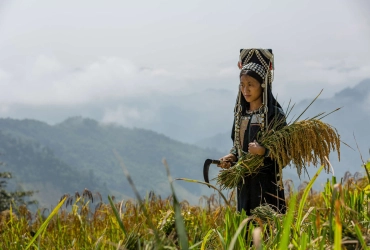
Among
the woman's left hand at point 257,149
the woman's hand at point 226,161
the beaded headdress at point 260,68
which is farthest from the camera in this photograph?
the beaded headdress at point 260,68

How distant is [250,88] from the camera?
4500mm

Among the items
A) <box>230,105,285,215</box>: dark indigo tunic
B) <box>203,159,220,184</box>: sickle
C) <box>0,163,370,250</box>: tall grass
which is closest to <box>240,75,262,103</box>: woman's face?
<box>230,105,285,215</box>: dark indigo tunic

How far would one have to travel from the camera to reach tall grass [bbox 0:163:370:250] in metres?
2.32

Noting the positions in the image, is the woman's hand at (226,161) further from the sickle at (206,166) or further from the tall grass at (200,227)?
the tall grass at (200,227)

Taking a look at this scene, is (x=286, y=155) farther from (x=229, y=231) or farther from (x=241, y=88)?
(x=229, y=231)

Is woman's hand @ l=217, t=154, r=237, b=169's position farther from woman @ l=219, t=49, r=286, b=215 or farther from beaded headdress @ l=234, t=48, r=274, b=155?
beaded headdress @ l=234, t=48, r=274, b=155

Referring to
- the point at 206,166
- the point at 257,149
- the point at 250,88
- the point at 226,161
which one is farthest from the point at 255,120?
the point at 206,166

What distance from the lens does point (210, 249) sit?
3.07 meters

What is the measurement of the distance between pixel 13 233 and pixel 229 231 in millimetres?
2327

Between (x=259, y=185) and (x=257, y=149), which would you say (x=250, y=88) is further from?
(x=259, y=185)

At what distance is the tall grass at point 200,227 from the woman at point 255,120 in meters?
0.25

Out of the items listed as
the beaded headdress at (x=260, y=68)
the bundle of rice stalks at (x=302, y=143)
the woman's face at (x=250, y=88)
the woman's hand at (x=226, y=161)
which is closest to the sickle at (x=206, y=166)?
the woman's hand at (x=226, y=161)

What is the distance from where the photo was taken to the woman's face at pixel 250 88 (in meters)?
4.50

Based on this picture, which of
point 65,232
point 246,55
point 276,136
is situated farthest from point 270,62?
point 65,232
